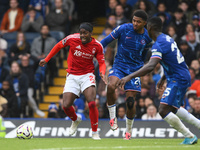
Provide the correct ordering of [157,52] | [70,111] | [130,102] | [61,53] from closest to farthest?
[157,52]
[130,102]
[70,111]
[61,53]

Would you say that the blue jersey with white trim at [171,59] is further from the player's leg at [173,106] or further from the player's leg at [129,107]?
the player's leg at [129,107]

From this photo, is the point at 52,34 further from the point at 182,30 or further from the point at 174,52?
the point at 174,52

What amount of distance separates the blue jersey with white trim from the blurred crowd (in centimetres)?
480

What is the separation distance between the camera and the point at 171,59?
9750 millimetres

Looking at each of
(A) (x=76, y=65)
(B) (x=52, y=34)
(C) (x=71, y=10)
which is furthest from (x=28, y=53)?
(A) (x=76, y=65)

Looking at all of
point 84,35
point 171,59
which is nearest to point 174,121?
point 171,59

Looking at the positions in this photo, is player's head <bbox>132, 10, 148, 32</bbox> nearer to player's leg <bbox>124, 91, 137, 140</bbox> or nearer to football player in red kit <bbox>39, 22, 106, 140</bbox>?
football player in red kit <bbox>39, 22, 106, 140</bbox>

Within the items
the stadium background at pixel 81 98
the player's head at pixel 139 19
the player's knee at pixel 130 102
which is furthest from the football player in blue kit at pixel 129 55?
the stadium background at pixel 81 98

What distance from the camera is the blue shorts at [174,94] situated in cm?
966

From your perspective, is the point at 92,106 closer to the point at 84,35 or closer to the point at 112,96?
the point at 112,96

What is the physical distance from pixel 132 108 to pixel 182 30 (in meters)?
6.79

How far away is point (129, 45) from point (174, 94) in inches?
81.9

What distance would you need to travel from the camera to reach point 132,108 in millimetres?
11391

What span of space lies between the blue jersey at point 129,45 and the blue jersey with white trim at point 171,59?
5.16 feet
